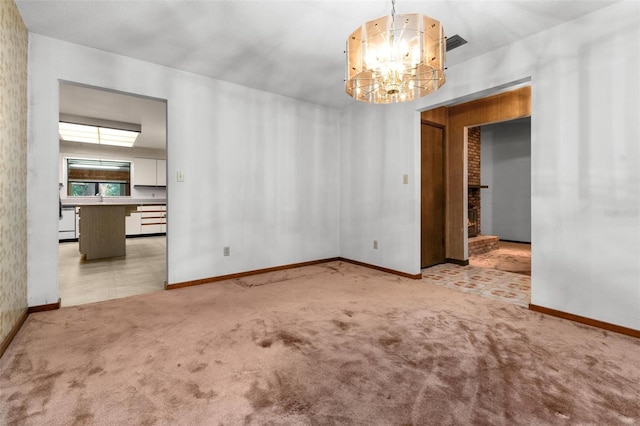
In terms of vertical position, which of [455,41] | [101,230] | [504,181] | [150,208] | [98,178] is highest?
[455,41]

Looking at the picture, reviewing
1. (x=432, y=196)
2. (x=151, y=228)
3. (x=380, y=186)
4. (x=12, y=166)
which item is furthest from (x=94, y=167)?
(x=432, y=196)

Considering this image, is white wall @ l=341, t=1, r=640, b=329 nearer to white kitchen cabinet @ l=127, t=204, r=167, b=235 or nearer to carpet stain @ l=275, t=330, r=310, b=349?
carpet stain @ l=275, t=330, r=310, b=349

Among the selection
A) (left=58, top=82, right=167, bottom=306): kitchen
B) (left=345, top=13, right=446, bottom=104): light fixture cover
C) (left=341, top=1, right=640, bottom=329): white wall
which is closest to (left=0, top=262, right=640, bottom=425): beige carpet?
(left=341, top=1, right=640, bottom=329): white wall

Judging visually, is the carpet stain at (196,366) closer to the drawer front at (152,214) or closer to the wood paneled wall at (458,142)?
the wood paneled wall at (458,142)

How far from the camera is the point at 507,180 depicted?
712 centimetres

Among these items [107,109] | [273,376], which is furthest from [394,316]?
[107,109]

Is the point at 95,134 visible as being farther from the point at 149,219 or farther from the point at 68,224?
the point at 149,219

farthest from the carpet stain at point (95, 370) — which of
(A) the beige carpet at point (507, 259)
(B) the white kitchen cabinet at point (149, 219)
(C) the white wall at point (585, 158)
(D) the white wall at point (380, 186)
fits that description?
(B) the white kitchen cabinet at point (149, 219)

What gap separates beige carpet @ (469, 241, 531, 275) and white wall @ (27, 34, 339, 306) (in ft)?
7.90

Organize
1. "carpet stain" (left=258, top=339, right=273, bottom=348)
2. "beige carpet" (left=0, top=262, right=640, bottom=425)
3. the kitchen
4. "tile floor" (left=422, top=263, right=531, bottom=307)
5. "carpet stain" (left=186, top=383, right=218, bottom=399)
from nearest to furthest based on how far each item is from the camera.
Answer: "beige carpet" (left=0, top=262, right=640, bottom=425) < "carpet stain" (left=186, top=383, right=218, bottom=399) < "carpet stain" (left=258, top=339, right=273, bottom=348) < "tile floor" (left=422, top=263, right=531, bottom=307) < the kitchen

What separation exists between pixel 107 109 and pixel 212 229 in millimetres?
3204

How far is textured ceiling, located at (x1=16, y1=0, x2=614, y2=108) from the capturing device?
2.26 meters

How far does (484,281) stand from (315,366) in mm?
2775

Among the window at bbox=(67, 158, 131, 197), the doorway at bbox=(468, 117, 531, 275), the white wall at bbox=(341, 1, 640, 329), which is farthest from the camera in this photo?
the window at bbox=(67, 158, 131, 197)
